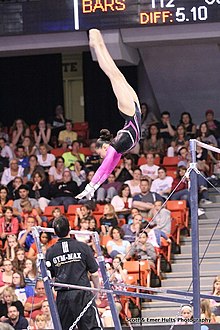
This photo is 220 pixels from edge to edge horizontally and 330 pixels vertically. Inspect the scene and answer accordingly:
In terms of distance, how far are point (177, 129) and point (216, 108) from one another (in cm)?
207

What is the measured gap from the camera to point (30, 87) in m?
19.8

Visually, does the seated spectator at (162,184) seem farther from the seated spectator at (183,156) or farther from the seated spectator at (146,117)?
the seated spectator at (146,117)

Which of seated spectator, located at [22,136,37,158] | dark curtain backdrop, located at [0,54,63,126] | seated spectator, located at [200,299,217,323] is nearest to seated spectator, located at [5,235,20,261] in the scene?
seated spectator, located at [22,136,37,158]

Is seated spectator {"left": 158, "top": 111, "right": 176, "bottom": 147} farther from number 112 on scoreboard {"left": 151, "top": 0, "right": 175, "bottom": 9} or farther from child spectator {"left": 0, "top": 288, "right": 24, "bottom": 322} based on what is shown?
child spectator {"left": 0, "top": 288, "right": 24, "bottom": 322}

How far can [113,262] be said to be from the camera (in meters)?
12.4

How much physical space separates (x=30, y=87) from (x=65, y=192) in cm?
510

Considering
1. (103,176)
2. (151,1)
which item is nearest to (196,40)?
(151,1)

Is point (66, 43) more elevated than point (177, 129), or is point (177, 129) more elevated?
point (66, 43)

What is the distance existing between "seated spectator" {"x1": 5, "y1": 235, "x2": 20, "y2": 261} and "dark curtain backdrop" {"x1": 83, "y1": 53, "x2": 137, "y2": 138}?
559 cm

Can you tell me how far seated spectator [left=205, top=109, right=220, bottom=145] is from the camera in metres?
16.0

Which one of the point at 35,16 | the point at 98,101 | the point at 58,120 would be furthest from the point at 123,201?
the point at 98,101

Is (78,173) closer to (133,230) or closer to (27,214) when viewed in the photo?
(27,214)

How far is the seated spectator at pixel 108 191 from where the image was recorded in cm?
1478

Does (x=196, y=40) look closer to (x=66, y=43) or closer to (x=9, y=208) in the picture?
(x=66, y=43)
